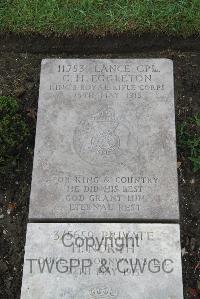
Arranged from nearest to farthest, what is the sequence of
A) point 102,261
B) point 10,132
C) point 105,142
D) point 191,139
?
point 102,261 < point 105,142 < point 10,132 < point 191,139

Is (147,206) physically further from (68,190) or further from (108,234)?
(68,190)

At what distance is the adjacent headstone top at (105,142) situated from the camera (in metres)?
3.62

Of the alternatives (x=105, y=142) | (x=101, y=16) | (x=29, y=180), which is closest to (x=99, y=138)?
(x=105, y=142)

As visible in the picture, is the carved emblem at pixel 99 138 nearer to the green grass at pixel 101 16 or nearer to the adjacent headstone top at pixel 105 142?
the adjacent headstone top at pixel 105 142

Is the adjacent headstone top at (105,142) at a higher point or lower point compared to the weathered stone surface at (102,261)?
higher

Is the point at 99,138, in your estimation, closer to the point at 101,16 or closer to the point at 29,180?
the point at 29,180

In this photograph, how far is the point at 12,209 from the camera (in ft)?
13.6

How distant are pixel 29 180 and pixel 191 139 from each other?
1.49 meters

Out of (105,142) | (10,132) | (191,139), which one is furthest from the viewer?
(191,139)

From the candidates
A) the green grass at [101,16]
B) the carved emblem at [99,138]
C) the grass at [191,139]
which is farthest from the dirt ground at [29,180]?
the carved emblem at [99,138]

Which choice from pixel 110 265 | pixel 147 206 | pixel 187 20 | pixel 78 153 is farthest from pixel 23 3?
pixel 110 265

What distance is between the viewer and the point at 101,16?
4883mm

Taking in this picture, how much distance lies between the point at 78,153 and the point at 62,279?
977mm

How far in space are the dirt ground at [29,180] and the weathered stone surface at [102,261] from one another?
21.9 inches
